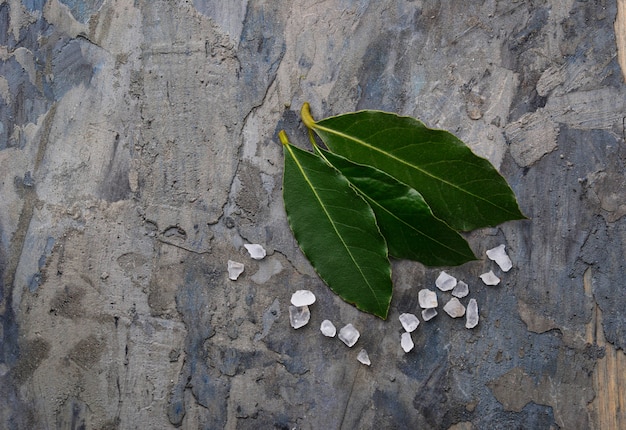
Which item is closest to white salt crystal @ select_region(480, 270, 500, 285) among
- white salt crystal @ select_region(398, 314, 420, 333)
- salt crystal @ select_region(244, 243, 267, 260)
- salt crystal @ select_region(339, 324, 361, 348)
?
white salt crystal @ select_region(398, 314, 420, 333)

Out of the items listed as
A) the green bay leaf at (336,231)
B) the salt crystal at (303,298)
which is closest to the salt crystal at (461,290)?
the green bay leaf at (336,231)

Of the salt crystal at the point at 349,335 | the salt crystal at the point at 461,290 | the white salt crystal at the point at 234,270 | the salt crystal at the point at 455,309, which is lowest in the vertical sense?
the salt crystal at the point at 349,335

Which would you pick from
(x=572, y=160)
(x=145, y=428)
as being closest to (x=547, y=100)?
(x=572, y=160)

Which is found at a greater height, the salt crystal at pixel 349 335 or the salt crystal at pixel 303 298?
the salt crystal at pixel 303 298

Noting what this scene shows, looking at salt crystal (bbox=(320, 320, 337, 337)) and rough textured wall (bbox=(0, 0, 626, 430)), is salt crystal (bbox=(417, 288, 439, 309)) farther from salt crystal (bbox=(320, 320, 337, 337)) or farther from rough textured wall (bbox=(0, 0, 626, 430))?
salt crystal (bbox=(320, 320, 337, 337))

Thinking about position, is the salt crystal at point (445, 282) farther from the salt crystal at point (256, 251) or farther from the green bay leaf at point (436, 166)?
the salt crystal at point (256, 251)

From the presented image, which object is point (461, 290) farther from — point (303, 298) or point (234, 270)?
point (234, 270)

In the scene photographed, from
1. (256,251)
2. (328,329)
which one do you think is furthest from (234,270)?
(328,329)
